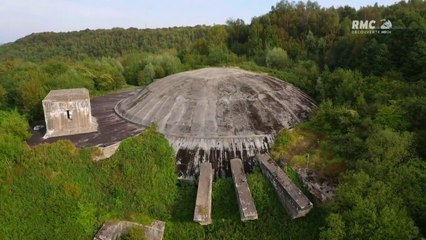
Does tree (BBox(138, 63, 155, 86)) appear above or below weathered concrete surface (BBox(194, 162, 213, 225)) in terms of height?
above

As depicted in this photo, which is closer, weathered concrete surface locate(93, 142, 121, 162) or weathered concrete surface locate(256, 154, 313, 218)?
weathered concrete surface locate(256, 154, 313, 218)

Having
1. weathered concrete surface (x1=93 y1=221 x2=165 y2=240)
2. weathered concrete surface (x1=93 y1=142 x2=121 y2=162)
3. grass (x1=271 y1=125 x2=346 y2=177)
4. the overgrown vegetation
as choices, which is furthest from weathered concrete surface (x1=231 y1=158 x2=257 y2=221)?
weathered concrete surface (x1=93 y1=142 x2=121 y2=162)

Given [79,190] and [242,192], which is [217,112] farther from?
[79,190]

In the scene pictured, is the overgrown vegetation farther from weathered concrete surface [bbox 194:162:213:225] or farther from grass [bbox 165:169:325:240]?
weathered concrete surface [bbox 194:162:213:225]

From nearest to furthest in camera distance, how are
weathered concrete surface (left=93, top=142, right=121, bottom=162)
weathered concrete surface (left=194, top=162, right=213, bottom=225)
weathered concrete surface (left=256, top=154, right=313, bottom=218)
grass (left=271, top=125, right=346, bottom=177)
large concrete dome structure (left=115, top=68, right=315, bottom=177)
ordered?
1. weathered concrete surface (left=256, top=154, right=313, bottom=218)
2. weathered concrete surface (left=194, top=162, right=213, bottom=225)
3. grass (left=271, top=125, right=346, bottom=177)
4. weathered concrete surface (left=93, top=142, right=121, bottom=162)
5. large concrete dome structure (left=115, top=68, right=315, bottom=177)

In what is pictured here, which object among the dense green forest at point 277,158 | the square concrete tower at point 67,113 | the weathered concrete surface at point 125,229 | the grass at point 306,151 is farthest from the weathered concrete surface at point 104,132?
the grass at point 306,151

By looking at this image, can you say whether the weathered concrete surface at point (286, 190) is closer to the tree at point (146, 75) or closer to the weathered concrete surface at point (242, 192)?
the weathered concrete surface at point (242, 192)

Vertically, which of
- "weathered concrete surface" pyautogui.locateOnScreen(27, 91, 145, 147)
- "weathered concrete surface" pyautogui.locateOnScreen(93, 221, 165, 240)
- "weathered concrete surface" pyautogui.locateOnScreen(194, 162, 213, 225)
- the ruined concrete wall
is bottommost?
"weathered concrete surface" pyautogui.locateOnScreen(93, 221, 165, 240)
